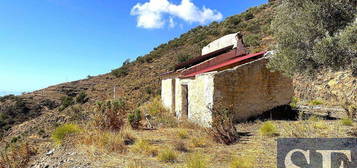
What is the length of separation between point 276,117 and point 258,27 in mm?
26249

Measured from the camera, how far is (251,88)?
1129 cm

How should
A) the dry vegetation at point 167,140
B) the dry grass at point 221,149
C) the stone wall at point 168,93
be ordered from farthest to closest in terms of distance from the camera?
1. the stone wall at point 168,93
2. the dry vegetation at point 167,140
3. the dry grass at point 221,149

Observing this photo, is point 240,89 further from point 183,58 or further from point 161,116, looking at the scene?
point 183,58

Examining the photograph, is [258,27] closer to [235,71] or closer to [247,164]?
[235,71]

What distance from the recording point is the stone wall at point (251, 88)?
1083cm

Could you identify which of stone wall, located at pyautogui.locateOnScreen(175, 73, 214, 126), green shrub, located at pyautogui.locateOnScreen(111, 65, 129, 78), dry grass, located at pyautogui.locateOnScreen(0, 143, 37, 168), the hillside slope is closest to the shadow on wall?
stone wall, located at pyautogui.locateOnScreen(175, 73, 214, 126)

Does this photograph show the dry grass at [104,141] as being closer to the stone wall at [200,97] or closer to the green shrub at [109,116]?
the green shrub at [109,116]

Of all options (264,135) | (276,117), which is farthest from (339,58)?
(276,117)

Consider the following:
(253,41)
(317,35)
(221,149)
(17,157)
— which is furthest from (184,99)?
(253,41)

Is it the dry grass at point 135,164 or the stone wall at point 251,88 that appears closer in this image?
the dry grass at point 135,164

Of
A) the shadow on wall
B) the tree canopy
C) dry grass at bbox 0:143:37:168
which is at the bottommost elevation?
dry grass at bbox 0:143:37:168

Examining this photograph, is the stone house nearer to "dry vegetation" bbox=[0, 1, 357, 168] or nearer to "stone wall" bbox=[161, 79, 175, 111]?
"dry vegetation" bbox=[0, 1, 357, 168]

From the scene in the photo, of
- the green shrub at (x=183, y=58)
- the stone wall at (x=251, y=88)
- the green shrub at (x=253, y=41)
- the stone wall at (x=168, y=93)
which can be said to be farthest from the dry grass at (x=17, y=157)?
the green shrub at (x=183, y=58)

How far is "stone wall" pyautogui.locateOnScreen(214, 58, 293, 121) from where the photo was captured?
35.5 ft
